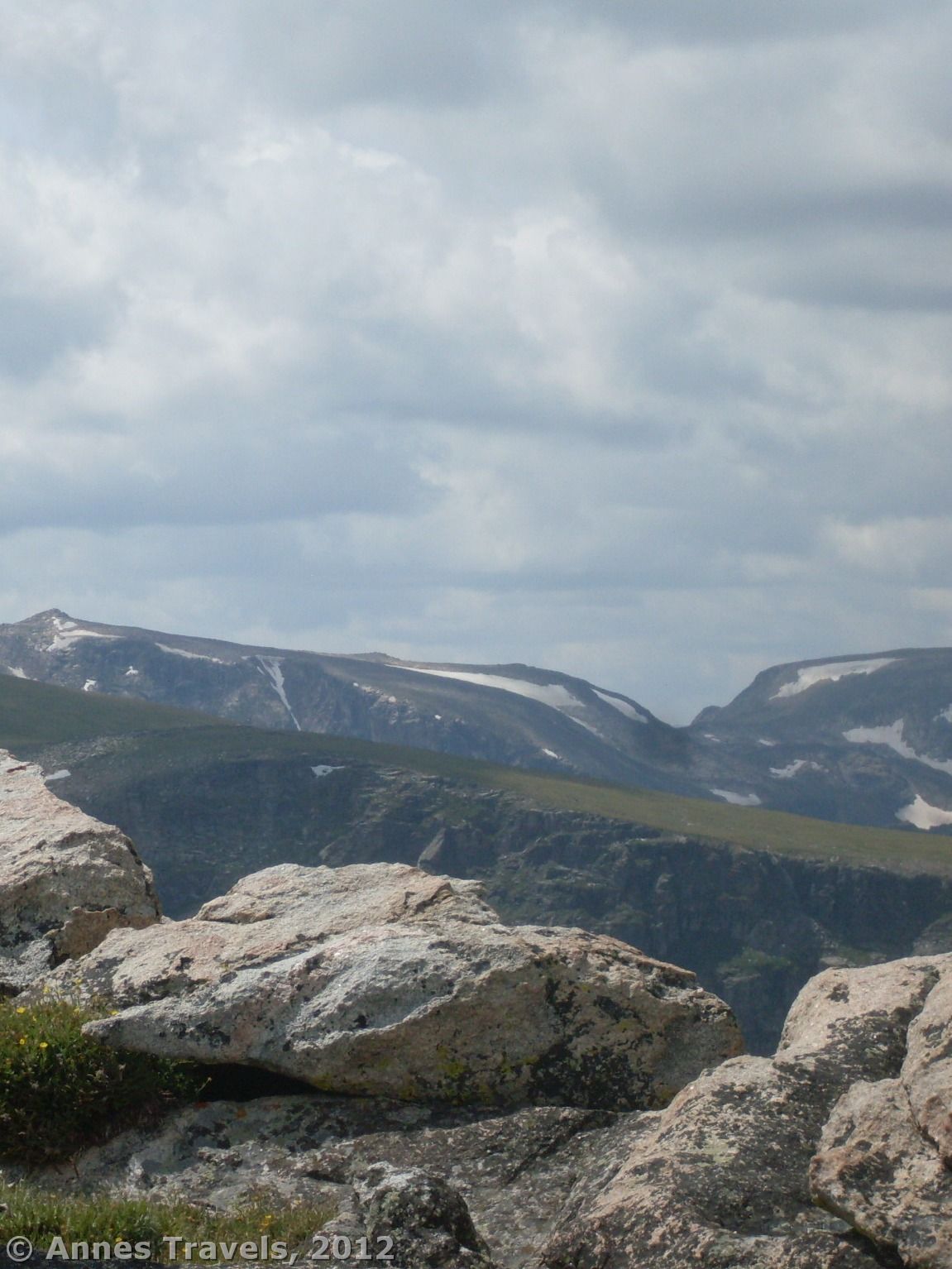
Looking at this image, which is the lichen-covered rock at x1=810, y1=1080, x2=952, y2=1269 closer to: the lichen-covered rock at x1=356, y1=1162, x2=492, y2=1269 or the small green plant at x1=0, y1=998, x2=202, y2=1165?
the lichen-covered rock at x1=356, y1=1162, x2=492, y2=1269

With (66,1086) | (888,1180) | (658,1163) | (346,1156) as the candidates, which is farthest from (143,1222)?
(888,1180)

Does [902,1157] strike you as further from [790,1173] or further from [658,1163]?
[658,1163]

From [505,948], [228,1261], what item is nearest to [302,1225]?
[228,1261]

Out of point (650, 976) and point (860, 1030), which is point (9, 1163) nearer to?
point (650, 976)

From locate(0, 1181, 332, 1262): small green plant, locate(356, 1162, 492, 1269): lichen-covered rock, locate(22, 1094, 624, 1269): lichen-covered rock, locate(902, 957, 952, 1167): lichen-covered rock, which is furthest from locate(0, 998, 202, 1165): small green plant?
locate(902, 957, 952, 1167): lichen-covered rock

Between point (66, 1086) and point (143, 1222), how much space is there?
3.22m

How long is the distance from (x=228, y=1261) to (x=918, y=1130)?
5075 mm

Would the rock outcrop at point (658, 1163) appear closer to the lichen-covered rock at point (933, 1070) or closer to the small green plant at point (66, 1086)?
the lichen-covered rock at point (933, 1070)

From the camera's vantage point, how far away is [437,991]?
14359mm

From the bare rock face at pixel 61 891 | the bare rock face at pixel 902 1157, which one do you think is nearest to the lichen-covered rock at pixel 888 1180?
the bare rock face at pixel 902 1157

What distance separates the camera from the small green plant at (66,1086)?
13.2 m

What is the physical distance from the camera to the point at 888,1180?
32.2 feet

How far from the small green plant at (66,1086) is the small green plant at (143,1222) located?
1.39m

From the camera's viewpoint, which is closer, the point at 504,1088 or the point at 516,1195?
the point at 516,1195
